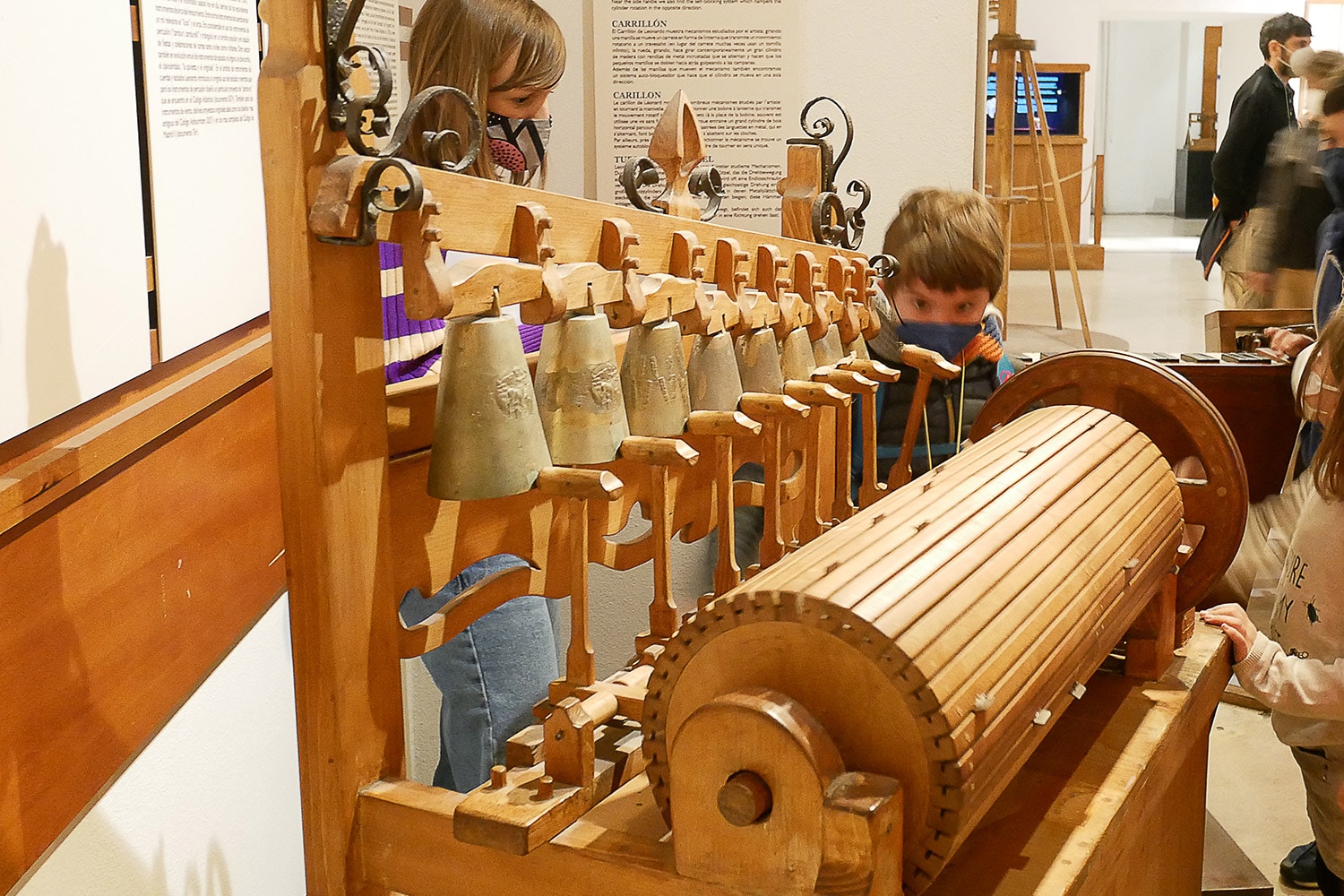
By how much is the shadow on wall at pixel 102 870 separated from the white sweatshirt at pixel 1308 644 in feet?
4.68

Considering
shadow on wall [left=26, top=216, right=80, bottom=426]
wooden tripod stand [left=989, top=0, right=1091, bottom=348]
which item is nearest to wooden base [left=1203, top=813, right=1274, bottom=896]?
shadow on wall [left=26, top=216, right=80, bottom=426]

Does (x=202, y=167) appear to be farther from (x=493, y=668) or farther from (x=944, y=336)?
(x=944, y=336)

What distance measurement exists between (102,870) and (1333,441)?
177 centimetres

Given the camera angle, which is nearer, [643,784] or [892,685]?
[892,685]

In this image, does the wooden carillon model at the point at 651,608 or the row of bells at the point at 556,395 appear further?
the row of bells at the point at 556,395

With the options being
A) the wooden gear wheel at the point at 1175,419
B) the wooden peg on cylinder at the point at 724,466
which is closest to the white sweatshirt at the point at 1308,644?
the wooden gear wheel at the point at 1175,419

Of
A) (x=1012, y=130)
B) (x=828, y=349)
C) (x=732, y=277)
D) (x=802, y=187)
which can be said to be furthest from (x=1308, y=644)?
(x=1012, y=130)

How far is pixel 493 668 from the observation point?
5.68 ft

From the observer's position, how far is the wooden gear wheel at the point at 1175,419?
1600 millimetres

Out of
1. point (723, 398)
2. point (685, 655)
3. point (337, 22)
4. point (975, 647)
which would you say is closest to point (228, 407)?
point (723, 398)

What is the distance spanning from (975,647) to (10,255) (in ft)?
2.88

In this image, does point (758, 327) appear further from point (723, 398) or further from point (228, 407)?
point (228, 407)

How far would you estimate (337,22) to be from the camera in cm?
97

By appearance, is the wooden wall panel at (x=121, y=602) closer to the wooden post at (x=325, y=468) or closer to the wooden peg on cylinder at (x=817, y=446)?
the wooden post at (x=325, y=468)
